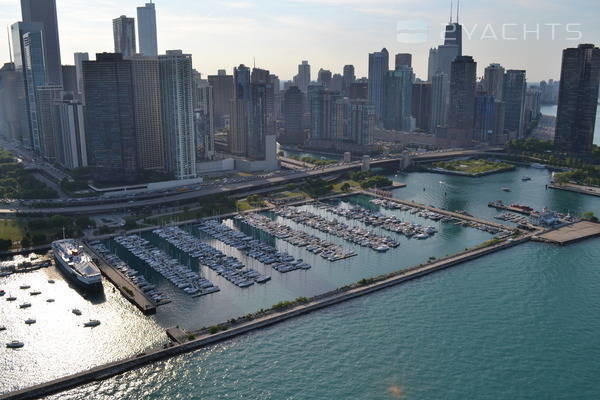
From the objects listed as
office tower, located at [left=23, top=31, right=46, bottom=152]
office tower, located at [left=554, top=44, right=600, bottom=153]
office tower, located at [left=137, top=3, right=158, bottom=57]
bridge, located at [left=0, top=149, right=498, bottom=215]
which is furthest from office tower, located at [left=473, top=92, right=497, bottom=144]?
office tower, located at [left=23, top=31, right=46, bottom=152]

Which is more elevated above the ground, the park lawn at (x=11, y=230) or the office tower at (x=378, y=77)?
the office tower at (x=378, y=77)

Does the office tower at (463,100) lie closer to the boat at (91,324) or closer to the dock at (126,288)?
the dock at (126,288)

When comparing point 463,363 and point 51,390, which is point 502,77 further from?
point 51,390

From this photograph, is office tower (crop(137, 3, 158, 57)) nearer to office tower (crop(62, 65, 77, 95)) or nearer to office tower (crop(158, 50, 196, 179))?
office tower (crop(62, 65, 77, 95))

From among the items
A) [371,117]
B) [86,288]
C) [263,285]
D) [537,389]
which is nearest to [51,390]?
[86,288]

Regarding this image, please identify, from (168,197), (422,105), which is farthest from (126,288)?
(422,105)

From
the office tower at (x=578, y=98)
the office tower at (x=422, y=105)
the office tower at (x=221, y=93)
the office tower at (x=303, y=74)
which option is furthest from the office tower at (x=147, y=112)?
the office tower at (x=303, y=74)
